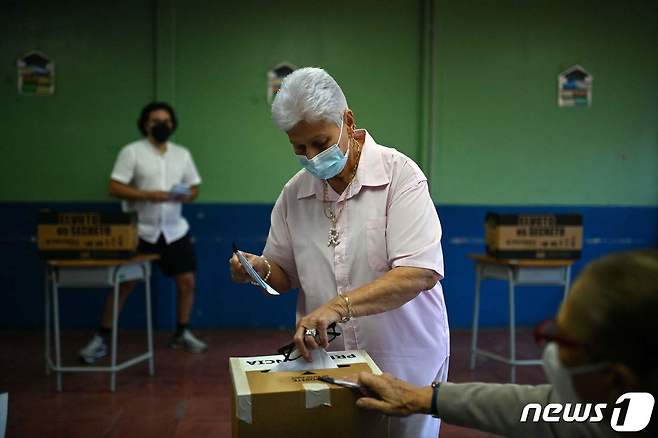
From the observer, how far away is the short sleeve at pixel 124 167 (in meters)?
3.94

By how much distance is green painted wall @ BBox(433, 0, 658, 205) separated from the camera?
481 cm

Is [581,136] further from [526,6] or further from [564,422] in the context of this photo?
[564,422]

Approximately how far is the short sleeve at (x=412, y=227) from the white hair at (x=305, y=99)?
25 cm

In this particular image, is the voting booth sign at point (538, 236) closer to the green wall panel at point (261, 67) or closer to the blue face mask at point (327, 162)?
the green wall panel at point (261, 67)

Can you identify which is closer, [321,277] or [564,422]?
[564,422]

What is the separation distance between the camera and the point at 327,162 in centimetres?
147

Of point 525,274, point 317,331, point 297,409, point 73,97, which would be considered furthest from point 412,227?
point 73,97

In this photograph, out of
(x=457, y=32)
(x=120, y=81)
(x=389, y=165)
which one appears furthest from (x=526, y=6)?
(x=389, y=165)

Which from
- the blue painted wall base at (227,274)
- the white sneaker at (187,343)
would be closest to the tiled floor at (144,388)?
the white sneaker at (187,343)

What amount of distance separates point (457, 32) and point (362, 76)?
81 cm

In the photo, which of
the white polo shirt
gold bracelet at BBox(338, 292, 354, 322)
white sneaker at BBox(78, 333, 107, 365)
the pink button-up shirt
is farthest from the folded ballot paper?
gold bracelet at BBox(338, 292, 354, 322)

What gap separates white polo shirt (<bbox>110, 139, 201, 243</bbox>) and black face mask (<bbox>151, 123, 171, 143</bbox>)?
0.30 ft

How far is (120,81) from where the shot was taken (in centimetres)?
460

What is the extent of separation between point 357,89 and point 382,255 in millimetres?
3475
